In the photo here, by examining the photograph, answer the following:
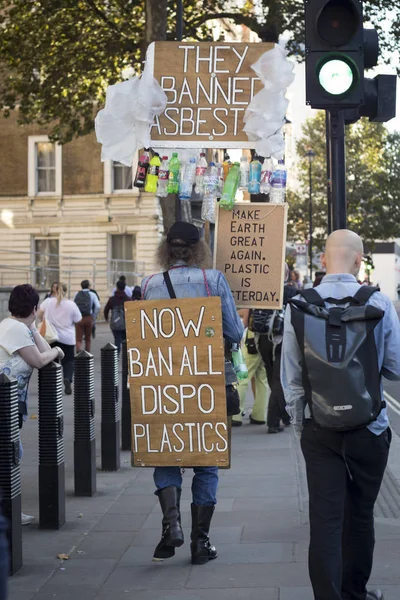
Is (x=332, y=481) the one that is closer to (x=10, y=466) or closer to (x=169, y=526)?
(x=169, y=526)

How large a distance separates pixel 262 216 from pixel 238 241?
21cm

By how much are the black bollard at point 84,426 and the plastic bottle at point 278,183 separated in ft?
7.94

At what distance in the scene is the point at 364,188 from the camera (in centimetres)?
6288

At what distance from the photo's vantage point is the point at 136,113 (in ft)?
21.9

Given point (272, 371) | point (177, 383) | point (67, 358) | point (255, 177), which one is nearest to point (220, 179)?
point (255, 177)

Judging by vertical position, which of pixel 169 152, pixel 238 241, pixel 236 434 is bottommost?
pixel 236 434

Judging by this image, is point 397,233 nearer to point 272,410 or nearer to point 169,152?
point 272,410

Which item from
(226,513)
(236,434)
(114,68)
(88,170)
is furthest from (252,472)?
(88,170)

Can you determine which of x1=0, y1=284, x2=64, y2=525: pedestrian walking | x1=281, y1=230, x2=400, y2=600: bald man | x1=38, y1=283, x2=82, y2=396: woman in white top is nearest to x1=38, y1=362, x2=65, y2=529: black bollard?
x1=0, y1=284, x2=64, y2=525: pedestrian walking

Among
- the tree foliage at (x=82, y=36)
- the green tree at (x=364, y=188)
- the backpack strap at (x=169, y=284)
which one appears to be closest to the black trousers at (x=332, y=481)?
the backpack strap at (x=169, y=284)

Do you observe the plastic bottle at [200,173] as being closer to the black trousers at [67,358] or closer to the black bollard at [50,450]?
the black bollard at [50,450]

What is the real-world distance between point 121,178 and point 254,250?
4200 cm

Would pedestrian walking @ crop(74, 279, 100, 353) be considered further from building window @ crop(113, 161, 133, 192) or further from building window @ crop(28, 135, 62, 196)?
building window @ crop(28, 135, 62, 196)

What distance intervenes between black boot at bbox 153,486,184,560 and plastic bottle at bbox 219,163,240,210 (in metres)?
1.72
